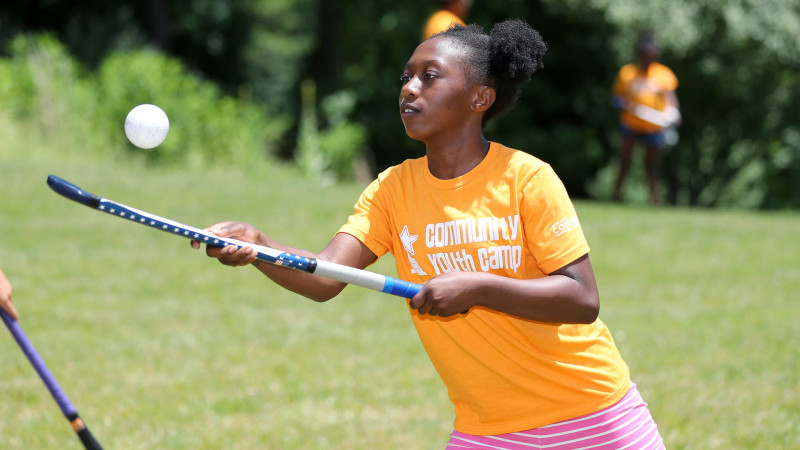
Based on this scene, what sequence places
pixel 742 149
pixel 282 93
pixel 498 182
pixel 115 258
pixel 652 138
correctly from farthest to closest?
1. pixel 282 93
2. pixel 742 149
3. pixel 652 138
4. pixel 115 258
5. pixel 498 182

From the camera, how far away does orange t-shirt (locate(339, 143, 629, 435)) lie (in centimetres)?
275

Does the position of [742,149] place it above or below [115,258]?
below

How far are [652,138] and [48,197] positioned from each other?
797cm

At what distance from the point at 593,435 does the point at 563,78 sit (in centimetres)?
1839

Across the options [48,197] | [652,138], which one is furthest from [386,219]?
[652,138]

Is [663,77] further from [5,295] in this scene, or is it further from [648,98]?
[5,295]

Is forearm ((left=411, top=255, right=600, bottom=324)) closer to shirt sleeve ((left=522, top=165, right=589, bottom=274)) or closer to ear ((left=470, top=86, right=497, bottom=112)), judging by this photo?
shirt sleeve ((left=522, top=165, right=589, bottom=274))

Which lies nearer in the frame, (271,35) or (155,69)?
(155,69)

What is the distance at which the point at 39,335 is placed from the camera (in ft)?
22.1

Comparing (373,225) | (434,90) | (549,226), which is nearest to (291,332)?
(373,225)

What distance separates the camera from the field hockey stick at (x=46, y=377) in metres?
3.51

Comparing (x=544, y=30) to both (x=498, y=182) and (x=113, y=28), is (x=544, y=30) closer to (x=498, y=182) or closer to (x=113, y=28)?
(x=113, y=28)

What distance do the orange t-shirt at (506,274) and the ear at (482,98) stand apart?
0.13m

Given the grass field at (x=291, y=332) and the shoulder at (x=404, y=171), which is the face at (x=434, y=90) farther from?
the grass field at (x=291, y=332)
